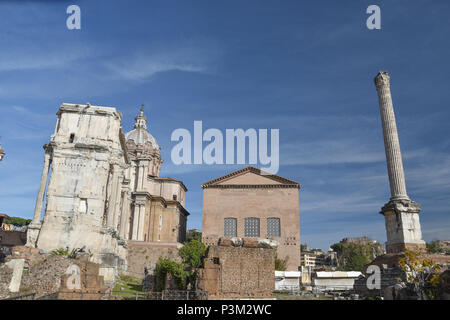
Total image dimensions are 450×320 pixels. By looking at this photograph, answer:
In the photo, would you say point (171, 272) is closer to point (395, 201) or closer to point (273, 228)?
point (395, 201)

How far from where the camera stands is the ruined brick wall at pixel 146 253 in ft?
112

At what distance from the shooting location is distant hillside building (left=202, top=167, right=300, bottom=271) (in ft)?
138

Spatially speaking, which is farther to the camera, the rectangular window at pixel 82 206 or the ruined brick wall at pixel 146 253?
the ruined brick wall at pixel 146 253

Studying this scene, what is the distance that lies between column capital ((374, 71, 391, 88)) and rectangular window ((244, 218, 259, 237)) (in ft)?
76.5

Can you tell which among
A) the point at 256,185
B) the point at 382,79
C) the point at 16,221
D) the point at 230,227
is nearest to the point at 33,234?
the point at 230,227

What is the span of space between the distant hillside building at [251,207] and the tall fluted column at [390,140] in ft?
64.2

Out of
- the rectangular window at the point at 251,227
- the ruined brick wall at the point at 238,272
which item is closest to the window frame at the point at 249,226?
the rectangular window at the point at 251,227

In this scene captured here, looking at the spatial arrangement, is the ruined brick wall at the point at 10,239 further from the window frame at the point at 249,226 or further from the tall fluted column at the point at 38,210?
the window frame at the point at 249,226

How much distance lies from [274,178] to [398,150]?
21.4m

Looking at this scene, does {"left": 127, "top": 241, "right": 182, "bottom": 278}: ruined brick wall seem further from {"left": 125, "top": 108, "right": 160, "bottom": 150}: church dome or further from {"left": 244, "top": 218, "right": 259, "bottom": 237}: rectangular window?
{"left": 125, "top": 108, "right": 160, "bottom": 150}: church dome

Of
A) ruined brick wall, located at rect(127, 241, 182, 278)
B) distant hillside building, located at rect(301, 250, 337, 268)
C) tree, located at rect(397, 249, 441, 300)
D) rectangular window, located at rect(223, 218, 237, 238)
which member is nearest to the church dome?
rectangular window, located at rect(223, 218, 237, 238)

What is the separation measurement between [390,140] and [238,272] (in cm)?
1838
